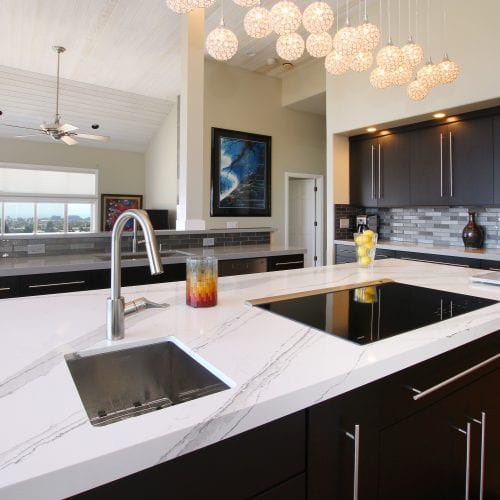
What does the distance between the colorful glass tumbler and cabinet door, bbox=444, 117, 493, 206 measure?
3.19 m

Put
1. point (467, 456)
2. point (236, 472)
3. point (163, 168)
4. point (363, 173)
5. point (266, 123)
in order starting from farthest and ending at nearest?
1. point (163, 168)
2. point (266, 123)
3. point (363, 173)
4. point (467, 456)
5. point (236, 472)

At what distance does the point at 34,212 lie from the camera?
8.17 meters

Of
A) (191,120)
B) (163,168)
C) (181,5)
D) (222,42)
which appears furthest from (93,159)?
(181,5)

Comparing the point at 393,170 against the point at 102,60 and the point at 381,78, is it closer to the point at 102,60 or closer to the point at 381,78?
the point at 381,78

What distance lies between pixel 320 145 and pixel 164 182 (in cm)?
336

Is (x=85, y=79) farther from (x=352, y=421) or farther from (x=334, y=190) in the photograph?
(x=352, y=421)

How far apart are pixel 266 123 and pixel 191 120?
200 centimetres

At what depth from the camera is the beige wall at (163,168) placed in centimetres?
756

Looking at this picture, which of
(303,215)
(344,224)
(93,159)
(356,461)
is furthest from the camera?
(93,159)

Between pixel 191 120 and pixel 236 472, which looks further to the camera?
pixel 191 120

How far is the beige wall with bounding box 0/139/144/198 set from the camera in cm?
771

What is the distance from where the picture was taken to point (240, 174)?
5.55m

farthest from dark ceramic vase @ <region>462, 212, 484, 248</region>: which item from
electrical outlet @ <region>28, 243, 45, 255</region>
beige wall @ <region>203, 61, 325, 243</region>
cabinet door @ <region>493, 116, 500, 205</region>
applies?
electrical outlet @ <region>28, 243, 45, 255</region>

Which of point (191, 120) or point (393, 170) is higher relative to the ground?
point (191, 120)
